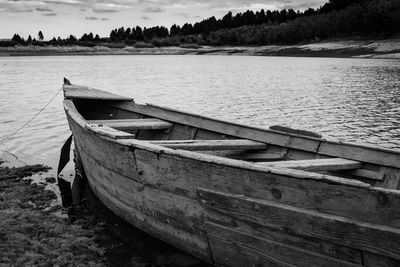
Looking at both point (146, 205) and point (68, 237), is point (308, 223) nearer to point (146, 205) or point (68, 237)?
point (146, 205)

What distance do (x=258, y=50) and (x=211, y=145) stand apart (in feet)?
366

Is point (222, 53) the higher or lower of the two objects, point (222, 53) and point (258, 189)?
the lower

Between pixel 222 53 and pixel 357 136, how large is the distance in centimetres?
11884

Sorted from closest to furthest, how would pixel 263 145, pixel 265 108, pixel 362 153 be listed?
pixel 362 153 → pixel 263 145 → pixel 265 108

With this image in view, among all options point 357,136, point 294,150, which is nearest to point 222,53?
point 357,136

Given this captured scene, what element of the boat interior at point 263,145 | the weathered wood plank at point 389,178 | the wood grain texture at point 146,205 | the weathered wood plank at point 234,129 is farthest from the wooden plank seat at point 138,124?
the weathered wood plank at point 389,178

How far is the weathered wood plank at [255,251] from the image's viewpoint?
440 centimetres

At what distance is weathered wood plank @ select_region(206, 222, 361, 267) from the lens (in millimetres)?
4398

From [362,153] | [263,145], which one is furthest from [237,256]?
[263,145]

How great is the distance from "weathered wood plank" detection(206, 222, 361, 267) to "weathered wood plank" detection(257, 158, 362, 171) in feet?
3.35

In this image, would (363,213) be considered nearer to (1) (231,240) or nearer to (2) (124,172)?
(1) (231,240)

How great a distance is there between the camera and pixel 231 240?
→ 5078mm

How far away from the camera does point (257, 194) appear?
4703mm

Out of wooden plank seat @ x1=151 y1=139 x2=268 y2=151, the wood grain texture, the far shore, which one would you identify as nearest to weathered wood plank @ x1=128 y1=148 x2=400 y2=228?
the wood grain texture
